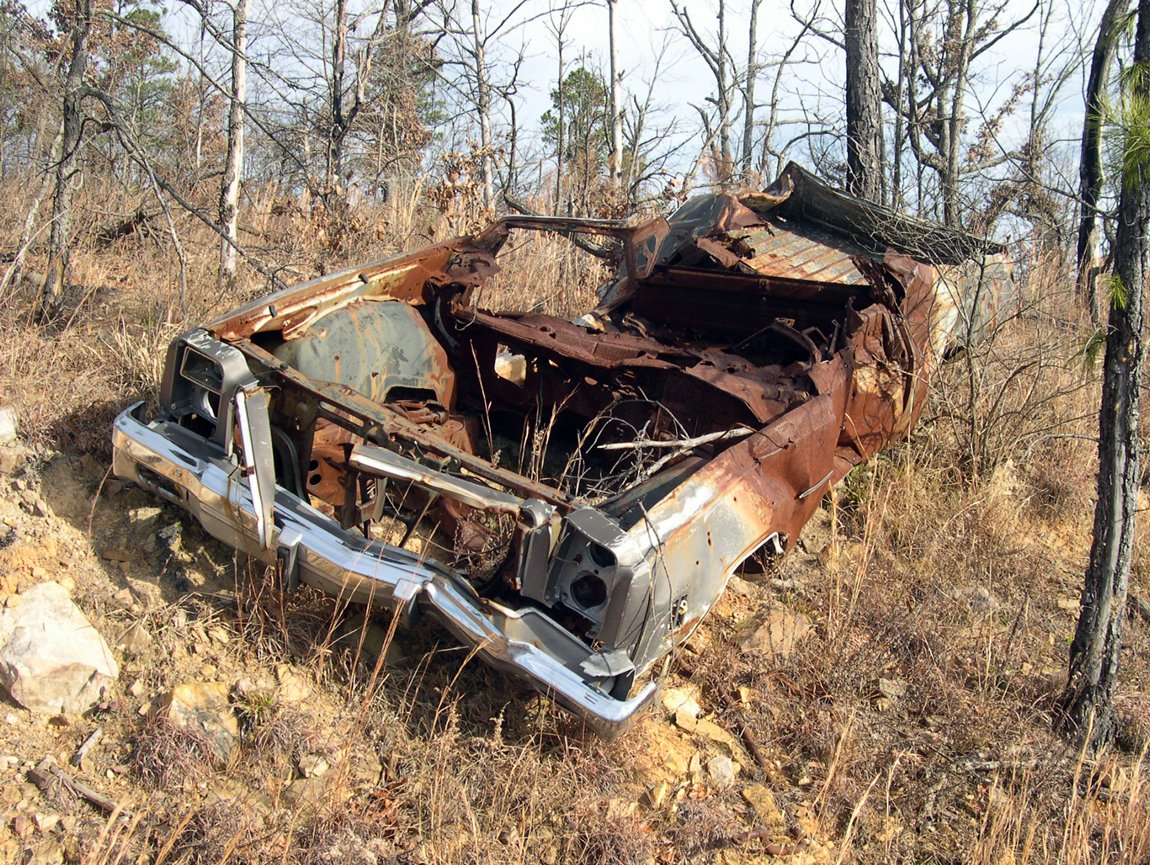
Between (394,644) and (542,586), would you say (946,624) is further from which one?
(394,644)

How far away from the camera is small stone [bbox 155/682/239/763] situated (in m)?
2.91

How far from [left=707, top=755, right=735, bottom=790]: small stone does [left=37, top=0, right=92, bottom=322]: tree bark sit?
15.2 ft

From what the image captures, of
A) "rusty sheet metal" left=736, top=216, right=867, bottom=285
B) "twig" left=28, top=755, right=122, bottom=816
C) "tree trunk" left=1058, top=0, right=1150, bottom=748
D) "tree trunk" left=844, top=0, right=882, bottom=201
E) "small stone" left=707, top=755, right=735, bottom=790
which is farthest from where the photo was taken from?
"tree trunk" left=844, top=0, right=882, bottom=201

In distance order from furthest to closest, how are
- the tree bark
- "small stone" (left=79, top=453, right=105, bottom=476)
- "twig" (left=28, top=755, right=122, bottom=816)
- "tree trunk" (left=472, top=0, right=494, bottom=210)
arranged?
"tree trunk" (left=472, top=0, right=494, bottom=210)
the tree bark
"small stone" (left=79, top=453, right=105, bottom=476)
"twig" (left=28, top=755, right=122, bottom=816)

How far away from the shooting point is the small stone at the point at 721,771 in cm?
307

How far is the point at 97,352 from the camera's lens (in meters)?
4.90

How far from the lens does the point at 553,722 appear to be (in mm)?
3047

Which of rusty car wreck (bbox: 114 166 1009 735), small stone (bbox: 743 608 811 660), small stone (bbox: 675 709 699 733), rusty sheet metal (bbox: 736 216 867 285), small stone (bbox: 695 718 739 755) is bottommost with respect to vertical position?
small stone (bbox: 695 718 739 755)

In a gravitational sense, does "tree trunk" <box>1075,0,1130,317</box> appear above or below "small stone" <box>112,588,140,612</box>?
above

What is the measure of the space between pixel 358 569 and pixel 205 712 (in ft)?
2.39

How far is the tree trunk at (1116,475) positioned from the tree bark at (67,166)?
5228mm

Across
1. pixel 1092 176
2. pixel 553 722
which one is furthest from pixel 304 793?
pixel 1092 176

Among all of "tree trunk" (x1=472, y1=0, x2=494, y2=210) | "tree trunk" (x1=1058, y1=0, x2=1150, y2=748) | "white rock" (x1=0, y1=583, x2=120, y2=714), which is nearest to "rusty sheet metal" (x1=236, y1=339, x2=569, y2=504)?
"white rock" (x1=0, y1=583, x2=120, y2=714)

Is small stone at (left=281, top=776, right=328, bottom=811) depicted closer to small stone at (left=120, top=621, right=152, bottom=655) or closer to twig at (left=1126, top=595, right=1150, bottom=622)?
small stone at (left=120, top=621, right=152, bottom=655)
